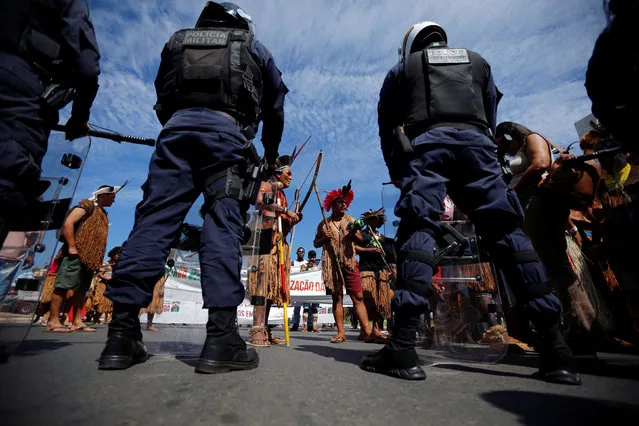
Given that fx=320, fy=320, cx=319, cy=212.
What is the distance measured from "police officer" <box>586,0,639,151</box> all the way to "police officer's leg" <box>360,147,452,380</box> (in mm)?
808

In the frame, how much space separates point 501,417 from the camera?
0.92 m

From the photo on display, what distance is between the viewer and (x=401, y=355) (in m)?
1.55

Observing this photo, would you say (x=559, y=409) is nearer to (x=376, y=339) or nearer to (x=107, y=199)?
(x=376, y=339)

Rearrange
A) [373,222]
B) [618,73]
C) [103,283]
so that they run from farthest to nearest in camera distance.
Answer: [103,283], [373,222], [618,73]

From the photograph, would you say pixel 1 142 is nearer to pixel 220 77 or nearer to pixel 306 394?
pixel 220 77

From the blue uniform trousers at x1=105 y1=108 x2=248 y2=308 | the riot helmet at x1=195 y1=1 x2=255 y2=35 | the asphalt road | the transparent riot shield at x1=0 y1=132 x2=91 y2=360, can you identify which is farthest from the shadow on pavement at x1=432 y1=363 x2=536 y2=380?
the riot helmet at x1=195 y1=1 x2=255 y2=35

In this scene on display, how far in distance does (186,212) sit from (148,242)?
28cm

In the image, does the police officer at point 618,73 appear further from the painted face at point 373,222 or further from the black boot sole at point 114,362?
the painted face at point 373,222

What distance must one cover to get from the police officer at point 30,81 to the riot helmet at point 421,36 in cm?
208

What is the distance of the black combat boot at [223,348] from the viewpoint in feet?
4.78

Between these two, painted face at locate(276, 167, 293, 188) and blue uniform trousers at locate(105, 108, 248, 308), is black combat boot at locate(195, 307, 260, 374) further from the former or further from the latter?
painted face at locate(276, 167, 293, 188)

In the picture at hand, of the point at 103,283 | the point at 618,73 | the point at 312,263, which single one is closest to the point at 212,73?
the point at 618,73

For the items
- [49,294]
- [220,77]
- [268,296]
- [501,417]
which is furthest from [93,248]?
[501,417]

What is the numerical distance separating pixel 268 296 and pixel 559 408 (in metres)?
3.08
